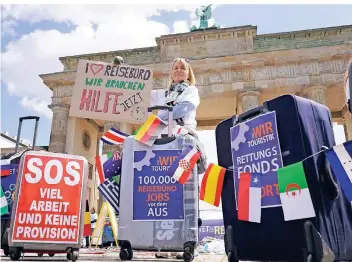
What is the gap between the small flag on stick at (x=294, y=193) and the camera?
1.55 metres

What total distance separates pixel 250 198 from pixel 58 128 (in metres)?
18.7

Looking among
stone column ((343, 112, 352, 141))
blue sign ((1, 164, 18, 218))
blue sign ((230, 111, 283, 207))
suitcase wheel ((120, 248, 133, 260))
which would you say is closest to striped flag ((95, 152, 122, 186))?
suitcase wheel ((120, 248, 133, 260))

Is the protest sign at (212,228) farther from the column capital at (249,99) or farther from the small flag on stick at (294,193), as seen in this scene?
the column capital at (249,99)

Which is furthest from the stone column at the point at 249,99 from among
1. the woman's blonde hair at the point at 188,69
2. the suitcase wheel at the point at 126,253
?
the suitcase wheel at the point at 126,253

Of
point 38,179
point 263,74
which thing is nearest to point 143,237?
point 38,179

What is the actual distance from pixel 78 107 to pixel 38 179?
1.38 m

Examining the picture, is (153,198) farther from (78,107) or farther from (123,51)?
(123,51)

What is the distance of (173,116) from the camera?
2.99 metres

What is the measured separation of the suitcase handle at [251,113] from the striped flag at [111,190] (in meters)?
1.31

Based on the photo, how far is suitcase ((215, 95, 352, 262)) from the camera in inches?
60.2

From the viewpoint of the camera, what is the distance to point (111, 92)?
3.87m

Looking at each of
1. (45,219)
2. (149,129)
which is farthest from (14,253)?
(149,129)

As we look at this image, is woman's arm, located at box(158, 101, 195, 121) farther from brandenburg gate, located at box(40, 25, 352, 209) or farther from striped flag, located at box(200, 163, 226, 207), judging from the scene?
brandenburg gate, located at box(40, 25, 352, 209)

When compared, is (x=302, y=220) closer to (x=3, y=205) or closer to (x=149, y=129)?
(x=149, y=129)
